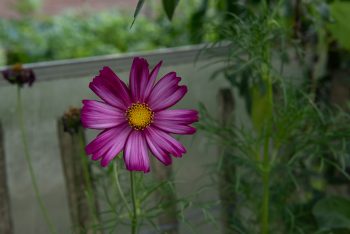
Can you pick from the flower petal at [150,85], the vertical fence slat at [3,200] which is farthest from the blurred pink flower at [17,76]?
the flower petal at [150,85]

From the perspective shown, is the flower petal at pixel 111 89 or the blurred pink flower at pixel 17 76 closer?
the flower petal at pixel 111 89

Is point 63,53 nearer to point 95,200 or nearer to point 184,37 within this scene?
point 184,37

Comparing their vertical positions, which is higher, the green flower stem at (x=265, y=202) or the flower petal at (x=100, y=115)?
the flower petal at (x=100, y=115)

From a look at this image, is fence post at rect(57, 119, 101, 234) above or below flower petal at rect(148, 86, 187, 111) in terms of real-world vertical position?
below

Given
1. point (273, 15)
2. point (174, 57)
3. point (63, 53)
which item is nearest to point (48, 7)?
point (63, 53)

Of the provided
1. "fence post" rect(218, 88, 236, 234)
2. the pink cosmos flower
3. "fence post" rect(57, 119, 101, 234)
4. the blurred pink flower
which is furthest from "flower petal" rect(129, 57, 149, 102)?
"fence post" rect(218, 88, 236, 234)

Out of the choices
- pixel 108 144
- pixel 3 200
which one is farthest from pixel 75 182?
pixel 108 144

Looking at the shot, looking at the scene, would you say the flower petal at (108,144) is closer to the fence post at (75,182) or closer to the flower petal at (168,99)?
the flower petal at (168,99)

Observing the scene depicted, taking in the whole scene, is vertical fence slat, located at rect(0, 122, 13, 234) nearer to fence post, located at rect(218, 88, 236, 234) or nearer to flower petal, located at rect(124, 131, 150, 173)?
fence post, located at rect(218, 88, 236, 234)
